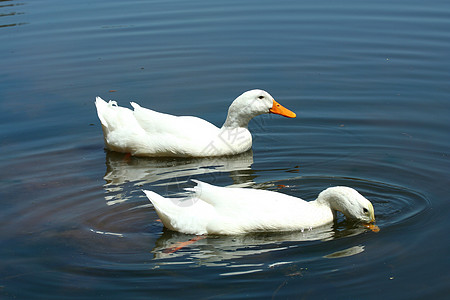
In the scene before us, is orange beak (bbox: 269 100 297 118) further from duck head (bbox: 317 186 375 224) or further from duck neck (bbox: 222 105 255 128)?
duck head (bbox: 317 186 375 224)

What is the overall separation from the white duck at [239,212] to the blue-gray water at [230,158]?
14 cm

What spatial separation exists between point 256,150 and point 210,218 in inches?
108

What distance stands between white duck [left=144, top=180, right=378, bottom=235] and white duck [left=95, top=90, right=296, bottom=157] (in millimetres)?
2283

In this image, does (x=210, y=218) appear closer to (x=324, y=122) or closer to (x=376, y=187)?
(x=376, y=187)

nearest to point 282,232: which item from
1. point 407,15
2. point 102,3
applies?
point 407,15

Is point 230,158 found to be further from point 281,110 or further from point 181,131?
point 281,110

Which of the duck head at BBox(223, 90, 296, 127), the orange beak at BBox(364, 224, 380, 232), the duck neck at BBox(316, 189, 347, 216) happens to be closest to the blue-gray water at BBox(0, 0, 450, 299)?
the orange beak at BBox(364, 224, 380, 232)

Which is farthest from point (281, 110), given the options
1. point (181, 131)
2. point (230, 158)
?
point (181, 131)

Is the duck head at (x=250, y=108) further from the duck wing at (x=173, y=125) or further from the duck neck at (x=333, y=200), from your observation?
the duck neck at (x=333, y=200)

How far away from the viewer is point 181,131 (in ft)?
27.7

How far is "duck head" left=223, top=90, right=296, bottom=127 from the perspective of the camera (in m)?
8.81

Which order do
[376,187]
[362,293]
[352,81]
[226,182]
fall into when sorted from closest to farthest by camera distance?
1. [362,293]
2. [376,187]
3. [226,182]
4. [352,81]

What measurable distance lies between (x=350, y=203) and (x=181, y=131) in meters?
2.97

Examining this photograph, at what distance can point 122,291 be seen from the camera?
16.7 feet
